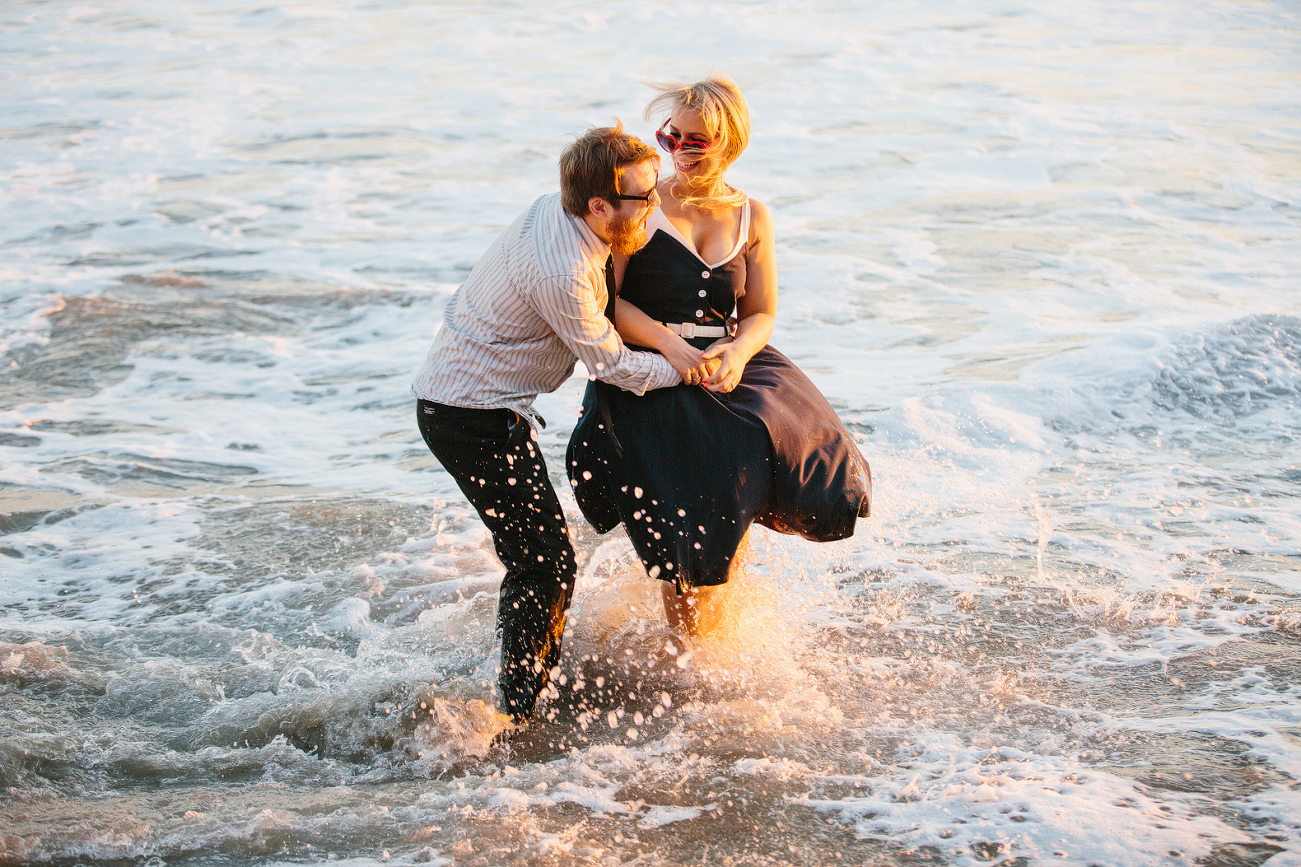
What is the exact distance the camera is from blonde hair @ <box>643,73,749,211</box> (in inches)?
139

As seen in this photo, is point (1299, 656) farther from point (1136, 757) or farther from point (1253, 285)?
point (1253, 285)

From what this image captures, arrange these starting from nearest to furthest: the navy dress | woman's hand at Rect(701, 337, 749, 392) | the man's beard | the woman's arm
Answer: the man's beard → the navy dress → woman's hand at Rect(701, 337, 749, 392) → the woman's arm

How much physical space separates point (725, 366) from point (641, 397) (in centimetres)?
29

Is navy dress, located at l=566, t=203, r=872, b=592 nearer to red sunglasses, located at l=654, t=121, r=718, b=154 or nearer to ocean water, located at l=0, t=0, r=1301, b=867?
red sunglasses, located at l=654, t=121, r=718, b=154

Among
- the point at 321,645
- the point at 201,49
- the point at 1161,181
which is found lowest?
the point at 321,645

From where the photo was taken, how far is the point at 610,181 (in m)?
3.17

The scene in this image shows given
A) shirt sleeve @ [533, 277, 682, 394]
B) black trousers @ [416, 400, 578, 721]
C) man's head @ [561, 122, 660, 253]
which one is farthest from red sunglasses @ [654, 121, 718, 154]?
black trousers @ [416, 400, 578, 721]

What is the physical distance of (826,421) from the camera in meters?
3.66

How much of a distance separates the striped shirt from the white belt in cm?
25

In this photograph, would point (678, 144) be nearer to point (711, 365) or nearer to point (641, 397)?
point (711, 365)

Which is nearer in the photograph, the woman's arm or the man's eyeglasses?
the man's eyeglasses

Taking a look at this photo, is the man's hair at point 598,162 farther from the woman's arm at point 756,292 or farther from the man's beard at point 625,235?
the woman's arm at point 756,292

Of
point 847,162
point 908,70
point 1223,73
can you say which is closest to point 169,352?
point 847,162

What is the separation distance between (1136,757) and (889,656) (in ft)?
3.25
